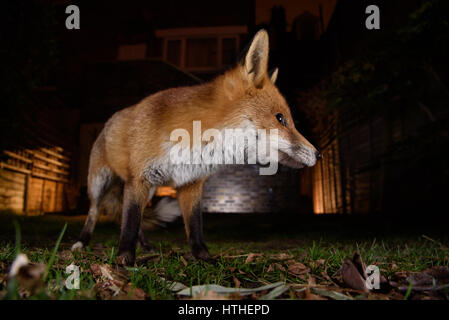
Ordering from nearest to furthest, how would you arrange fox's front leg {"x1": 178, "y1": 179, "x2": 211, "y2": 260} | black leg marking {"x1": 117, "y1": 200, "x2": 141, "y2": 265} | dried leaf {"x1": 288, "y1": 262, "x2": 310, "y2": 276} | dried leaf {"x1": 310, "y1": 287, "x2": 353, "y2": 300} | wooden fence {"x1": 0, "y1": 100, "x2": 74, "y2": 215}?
dried leaf {"x1": 310, "y1": 287, "x2": 353, "y2": 300}, dried leaf {"x1": 288, "y1": 262, "x2": 310, "y2": 276}, black leg marking {"x1": 117, "y1": 200, "x2": 141, "y2": 265}, fox's front leg {"x1": 178, "y1": 179, "x2": 211, "y2": 260}, wooden fence {"x1": 0, "y1": 100, "x2": 74, "y2": 215}

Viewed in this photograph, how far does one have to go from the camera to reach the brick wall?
1288cm

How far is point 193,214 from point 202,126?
33.0 inches

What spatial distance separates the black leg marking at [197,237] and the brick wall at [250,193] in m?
10.1

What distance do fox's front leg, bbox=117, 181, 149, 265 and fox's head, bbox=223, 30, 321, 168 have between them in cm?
102

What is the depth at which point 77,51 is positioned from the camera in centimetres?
1481

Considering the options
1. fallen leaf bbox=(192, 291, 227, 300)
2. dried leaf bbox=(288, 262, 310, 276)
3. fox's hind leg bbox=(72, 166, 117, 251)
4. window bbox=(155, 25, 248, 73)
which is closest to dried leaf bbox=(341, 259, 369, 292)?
dried leaf bbox=(288, 262, 310, 276)

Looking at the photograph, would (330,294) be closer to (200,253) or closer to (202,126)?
(200,253)

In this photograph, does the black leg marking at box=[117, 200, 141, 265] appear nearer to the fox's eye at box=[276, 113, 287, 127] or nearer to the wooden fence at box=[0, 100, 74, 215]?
the fox's eye at box=[276, 113, 287, 127]

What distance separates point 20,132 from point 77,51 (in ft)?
30.3

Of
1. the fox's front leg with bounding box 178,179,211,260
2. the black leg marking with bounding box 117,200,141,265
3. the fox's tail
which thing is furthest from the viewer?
the fox's tail

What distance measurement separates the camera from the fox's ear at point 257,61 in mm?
2416

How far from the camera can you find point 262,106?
2461mm
